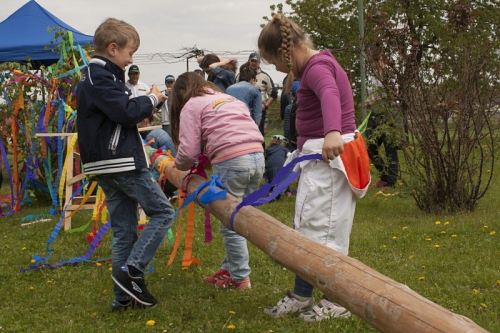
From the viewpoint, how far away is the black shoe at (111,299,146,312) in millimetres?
4199

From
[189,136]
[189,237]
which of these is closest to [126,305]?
[189,237]

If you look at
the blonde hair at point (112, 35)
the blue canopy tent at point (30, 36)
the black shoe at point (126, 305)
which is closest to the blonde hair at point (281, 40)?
the blonde hair at point (112, 35)

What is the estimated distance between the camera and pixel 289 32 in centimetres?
363

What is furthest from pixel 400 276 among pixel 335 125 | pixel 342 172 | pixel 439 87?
pixel 439 87

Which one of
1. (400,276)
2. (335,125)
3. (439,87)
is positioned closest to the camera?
(335,125)

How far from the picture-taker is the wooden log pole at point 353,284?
2145mm

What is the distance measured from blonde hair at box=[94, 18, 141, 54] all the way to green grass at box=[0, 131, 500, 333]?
5.47ft

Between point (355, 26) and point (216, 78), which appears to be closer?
point (216, 78)

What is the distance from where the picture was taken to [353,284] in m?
2.55

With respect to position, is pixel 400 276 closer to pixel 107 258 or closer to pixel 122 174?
pixel 122 174

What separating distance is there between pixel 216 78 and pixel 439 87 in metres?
3.50

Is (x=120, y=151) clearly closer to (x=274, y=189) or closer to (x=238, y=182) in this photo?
(x=238, y=182)

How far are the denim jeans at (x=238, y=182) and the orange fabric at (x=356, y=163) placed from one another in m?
0.94

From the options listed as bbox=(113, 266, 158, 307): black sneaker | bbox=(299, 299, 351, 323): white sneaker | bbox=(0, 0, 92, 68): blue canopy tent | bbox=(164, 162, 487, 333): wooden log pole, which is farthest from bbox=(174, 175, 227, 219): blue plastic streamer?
bbox=(0, 0, 92, 68): blue canopy tent
